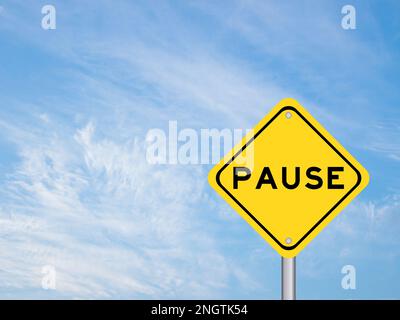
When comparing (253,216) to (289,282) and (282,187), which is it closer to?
(282,187)

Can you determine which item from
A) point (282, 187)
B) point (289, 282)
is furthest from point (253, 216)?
point (289, 282)

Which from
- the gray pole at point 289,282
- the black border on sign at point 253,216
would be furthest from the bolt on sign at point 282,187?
the gray pole at point 289,282

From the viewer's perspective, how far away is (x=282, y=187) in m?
6.57

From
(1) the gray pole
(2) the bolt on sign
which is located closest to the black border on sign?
(2) the bolt on sign

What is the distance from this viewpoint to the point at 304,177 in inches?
259

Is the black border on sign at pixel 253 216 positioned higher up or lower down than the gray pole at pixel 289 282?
higher up

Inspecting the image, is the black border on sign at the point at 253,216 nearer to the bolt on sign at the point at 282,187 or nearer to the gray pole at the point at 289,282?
the bolt on sign at the point at 282,187

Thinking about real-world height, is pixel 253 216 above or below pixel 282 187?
below

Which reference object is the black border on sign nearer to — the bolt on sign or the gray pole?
the bolt on sign

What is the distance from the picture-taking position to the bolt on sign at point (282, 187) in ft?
21.6

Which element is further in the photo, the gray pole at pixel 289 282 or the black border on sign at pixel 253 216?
the black border on sign at pixel 253 216
